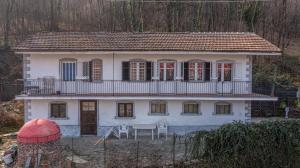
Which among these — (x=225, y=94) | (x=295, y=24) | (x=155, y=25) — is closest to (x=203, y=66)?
(x=225, y=94)

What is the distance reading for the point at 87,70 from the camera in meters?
24.6

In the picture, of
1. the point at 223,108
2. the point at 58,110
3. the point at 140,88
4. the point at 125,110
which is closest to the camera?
the point at 140,88

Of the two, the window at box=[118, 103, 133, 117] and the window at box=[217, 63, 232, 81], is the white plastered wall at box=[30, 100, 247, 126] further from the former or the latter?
the window at box=[217, 63, 232, 81]

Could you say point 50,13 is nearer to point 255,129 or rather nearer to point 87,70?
point 87,70

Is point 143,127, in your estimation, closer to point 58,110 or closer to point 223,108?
point 223,108

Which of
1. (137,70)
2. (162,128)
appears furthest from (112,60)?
(162,128)

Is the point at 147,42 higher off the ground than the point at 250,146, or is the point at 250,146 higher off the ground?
the point at 147,42

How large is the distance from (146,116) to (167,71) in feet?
10.0

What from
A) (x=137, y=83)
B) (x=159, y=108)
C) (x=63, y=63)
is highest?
(x=63, y=63)

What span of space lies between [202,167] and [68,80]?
10.8 metres

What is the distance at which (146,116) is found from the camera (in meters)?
24.8

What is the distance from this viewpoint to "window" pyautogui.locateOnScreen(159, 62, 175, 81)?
24.7 meters

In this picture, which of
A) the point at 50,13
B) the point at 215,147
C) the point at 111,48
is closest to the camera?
the point at 215,147

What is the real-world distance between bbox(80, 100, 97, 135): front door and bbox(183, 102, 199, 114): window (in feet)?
18.2
